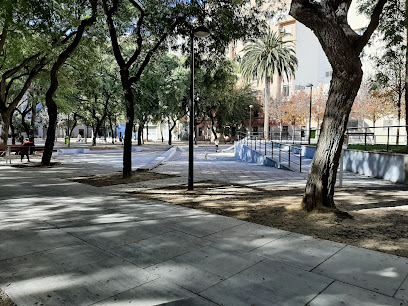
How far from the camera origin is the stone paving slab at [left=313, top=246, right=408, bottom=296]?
3.30 meters

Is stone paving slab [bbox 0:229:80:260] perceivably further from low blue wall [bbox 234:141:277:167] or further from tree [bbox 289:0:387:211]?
low blue wall [bbox 234:141:277:167]

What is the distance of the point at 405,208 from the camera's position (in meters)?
6.81

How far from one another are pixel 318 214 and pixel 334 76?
279cm

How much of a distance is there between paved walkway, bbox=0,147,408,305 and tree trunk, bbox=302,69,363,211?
156 centimetres

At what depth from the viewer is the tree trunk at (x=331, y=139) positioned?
19.4ft

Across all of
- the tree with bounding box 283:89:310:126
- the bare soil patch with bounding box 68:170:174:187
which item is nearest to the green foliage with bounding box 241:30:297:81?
the tree with bounding box 283:89:310:126

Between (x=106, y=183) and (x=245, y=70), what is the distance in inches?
1359

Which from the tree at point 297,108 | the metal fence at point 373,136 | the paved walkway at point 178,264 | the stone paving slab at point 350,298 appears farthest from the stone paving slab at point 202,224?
the tree at point 297,108

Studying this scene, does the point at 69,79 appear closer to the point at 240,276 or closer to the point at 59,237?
the point at 59,237

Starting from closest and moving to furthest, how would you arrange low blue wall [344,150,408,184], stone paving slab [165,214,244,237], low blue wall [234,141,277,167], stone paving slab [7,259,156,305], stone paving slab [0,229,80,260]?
stone paving slab [7,259,156,305], stone paving slab [0,229,80,260], stone paving slab [165,214,244,237], low blue wall [344,150,408,184], low blue wall [234,141,277,167]

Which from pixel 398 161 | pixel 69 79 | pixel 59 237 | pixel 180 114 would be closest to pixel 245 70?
pixel 180 114

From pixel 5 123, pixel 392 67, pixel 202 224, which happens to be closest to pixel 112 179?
pixel 202 224

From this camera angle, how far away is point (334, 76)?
606 centimetres

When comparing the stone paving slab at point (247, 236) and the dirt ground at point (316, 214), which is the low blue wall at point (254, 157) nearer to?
the dirt ground at point (316, 214)
